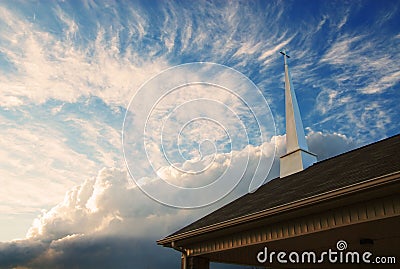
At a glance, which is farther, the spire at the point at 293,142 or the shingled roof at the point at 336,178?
the spire at the point at 293,142

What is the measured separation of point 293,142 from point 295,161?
1.13m

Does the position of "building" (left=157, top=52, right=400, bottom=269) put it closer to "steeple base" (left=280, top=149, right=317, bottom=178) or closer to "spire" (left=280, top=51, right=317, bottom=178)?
"steeple base" (left=280, top=149, right=317, bottom=178)

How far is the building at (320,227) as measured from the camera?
5.71 m

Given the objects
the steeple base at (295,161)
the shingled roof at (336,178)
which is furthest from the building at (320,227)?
the steeple base at (295,161)

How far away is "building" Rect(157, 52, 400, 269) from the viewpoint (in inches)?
225

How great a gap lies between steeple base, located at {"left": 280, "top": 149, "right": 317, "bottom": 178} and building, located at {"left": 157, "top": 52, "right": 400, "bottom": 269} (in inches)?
122

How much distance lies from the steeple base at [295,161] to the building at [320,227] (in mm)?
3096

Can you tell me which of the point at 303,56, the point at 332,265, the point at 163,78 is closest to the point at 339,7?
the point at 303,56

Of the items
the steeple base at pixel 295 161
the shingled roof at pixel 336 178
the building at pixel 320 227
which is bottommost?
the building at pixel 320 227

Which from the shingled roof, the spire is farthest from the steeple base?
the shingled roof

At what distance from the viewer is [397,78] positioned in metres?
15.1

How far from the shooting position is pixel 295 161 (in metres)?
14.9

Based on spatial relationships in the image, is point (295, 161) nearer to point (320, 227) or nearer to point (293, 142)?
point (293, 142)

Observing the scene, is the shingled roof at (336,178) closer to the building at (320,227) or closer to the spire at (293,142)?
the building at (320,227)
